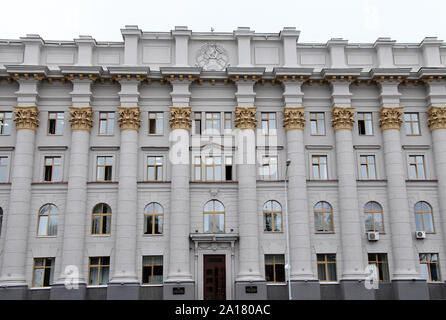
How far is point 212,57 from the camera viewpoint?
3869 cm

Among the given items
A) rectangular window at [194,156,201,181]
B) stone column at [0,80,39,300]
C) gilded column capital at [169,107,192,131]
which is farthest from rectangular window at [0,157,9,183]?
rectangular window at [194,156,201,181]

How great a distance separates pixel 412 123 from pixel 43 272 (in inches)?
1188

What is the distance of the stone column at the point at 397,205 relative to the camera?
34.0m

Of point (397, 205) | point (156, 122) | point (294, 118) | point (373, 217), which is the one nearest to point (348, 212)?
point (373, 217)

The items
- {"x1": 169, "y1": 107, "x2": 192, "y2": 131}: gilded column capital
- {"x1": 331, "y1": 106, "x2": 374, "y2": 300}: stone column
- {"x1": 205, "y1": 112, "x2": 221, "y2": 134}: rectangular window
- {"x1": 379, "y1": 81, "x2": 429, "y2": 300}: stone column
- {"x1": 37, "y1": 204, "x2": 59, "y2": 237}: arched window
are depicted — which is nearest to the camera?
{"x1": 331, "y1": 106, "x2": 374, "y2": 300}: stone column

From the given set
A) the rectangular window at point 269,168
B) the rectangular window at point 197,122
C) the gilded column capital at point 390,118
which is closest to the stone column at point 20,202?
the rectangular window at point 197,122

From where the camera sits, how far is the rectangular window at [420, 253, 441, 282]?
35.1 meters

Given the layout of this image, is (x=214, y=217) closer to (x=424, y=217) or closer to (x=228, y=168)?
(x=228, y=168)

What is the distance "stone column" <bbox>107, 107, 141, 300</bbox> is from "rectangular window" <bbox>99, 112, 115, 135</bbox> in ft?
3.71

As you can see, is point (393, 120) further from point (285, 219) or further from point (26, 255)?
point (26, 255)

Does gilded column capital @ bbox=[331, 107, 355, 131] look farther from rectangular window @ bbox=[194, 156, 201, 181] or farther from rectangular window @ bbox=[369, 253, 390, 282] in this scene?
rectangular window @ bbox=[194, 156, 201, 181]

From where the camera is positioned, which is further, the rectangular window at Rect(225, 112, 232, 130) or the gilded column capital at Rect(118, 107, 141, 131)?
the rectangular window at Rect(225, 112, 232, 130)

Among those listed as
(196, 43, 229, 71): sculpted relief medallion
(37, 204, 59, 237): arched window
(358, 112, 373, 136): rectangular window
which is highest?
(196, 43, 229, 71): sculpted relief medallion

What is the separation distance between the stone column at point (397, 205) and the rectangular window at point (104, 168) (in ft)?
69.1
